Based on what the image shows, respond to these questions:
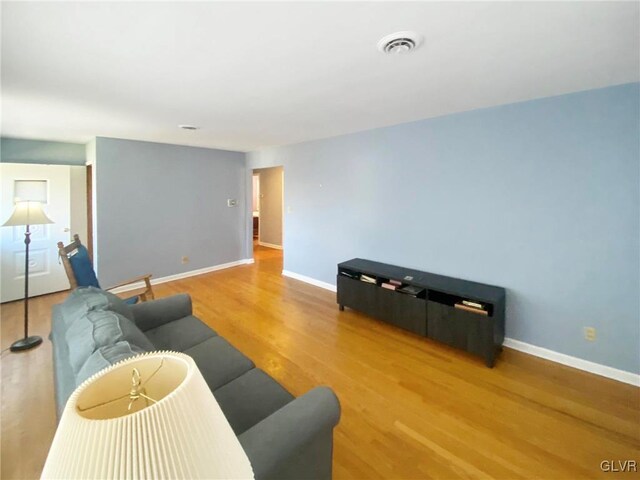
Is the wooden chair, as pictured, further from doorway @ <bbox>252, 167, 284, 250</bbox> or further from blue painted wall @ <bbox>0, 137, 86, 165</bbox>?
doorway @ <bbox>252, 167, 284, 250</bbox>

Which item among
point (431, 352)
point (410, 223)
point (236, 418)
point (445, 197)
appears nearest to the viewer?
point (236, 418)

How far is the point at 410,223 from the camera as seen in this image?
11.4ft

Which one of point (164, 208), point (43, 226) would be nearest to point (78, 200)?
point (43, 226)

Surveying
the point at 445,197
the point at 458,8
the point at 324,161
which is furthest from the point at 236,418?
the point at 324,161

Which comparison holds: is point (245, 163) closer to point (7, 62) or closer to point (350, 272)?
point (350, 272)

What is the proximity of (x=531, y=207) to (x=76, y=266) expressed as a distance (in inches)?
165

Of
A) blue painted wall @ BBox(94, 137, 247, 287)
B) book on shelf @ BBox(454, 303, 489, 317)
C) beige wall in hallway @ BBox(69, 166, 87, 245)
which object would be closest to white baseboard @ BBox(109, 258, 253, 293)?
blue painted wall @ BBox(94, 137, 247, 287)

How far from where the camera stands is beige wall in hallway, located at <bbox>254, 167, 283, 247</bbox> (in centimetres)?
778

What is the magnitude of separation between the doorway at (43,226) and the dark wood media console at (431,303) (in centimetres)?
424

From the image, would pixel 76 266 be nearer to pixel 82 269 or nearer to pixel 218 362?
pixel 82 269

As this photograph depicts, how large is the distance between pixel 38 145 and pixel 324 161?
4.32 metres

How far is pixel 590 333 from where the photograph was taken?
2451 millimetres

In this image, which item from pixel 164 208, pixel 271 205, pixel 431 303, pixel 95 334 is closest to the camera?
pixel 95 334

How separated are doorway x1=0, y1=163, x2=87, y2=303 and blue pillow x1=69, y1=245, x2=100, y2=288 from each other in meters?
Answer: 2.16
